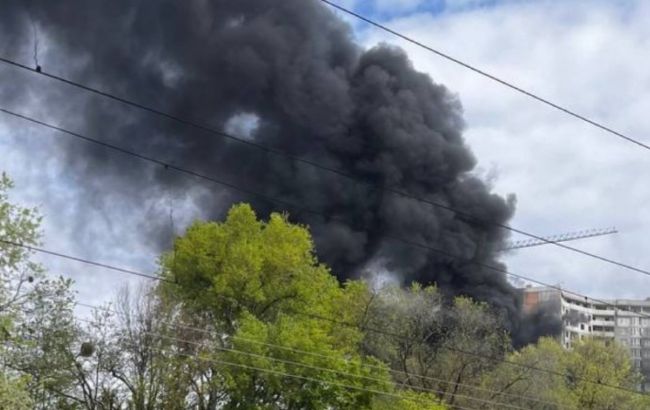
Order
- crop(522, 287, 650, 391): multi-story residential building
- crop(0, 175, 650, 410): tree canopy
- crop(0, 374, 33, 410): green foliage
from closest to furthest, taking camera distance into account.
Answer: crop(0, 374, 33, 410): green foliage → crop(0, 175, 650, 410): tree canopy → crop(522, 287, 650, 391): multi-story residential building

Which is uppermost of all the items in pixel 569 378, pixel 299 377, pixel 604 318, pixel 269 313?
pixel 604 318

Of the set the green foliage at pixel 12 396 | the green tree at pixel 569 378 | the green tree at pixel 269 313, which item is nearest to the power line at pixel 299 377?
the green tree at pixel 269 313

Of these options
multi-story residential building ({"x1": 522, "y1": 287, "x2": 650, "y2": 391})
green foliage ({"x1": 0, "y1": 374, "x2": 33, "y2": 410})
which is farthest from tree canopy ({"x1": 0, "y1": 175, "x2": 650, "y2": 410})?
multi-story residential building ({"x1": 522, "y1": 287, "x2": 650, "y2": 391})

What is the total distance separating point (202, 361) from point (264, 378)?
1917 millimetres

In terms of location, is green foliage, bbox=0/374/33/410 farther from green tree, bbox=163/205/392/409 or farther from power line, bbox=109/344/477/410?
green tree, bbox=163/205/392/409

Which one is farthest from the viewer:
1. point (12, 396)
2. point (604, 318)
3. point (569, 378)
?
point (604, 318)

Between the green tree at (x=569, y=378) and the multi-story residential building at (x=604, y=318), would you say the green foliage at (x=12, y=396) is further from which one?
the multi-story residential building at (x=604, y=318)

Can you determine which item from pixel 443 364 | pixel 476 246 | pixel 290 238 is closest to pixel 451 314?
pixel 443 364

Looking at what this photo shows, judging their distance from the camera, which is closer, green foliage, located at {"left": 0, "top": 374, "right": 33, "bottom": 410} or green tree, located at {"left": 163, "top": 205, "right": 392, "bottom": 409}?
green foliage, located at {"left": 0, "top": 374, "right": 33, "bottom": 410}

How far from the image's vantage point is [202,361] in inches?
1136

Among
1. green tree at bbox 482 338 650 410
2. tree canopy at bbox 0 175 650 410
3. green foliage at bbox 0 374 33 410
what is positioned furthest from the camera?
green tree at bbox 482 338 650 410

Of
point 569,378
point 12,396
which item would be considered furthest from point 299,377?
point 569,378

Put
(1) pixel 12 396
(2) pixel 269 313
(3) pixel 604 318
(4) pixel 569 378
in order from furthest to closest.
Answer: (3) pixel 604 318 < (4) pixel 569 378 < (2) pixel 269 313 < (1) pixel 12 396

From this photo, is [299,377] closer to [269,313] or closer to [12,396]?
[269,313]
